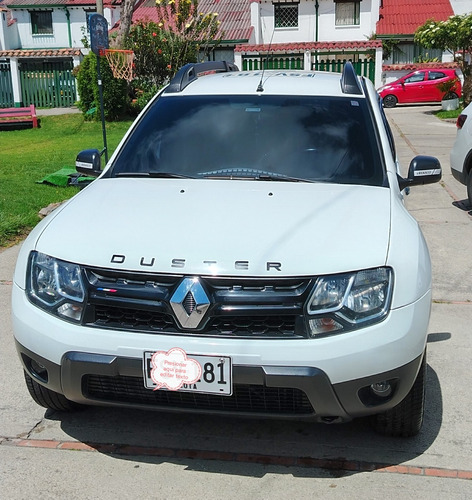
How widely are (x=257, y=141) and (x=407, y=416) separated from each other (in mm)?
1871

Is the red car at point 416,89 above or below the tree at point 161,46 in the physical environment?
below

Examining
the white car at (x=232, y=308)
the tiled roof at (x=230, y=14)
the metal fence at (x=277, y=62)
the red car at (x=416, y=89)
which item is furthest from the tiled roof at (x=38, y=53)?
the white car at (x=232, y=308)

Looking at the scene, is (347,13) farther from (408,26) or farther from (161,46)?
(161,46)

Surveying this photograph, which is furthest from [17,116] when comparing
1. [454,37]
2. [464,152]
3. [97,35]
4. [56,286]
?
[56,286]

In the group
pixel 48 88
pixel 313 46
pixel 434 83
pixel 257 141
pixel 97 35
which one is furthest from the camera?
pixel 313 46

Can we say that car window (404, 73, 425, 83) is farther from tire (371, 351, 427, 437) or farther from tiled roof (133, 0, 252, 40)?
tire (371, 351, 427, 437)

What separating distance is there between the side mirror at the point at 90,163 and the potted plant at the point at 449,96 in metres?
20.5

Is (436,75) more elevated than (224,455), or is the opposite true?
(224,455)

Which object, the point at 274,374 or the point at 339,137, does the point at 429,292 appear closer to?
the point at 274,374

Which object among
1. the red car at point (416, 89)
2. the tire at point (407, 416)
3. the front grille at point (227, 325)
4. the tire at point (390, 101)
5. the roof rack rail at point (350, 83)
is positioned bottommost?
the tire at point (390, 101)

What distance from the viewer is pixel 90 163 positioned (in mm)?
4660

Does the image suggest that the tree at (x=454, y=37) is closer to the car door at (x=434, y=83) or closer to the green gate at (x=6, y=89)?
the car door at (x=434, y=83)

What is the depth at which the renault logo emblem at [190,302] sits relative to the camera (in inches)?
116

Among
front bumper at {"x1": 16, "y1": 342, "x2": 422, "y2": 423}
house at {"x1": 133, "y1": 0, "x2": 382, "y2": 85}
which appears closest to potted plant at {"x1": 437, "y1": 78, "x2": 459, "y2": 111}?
house at {"x1": 133, "y1": 0, "x2": 382, "y2": 85}
